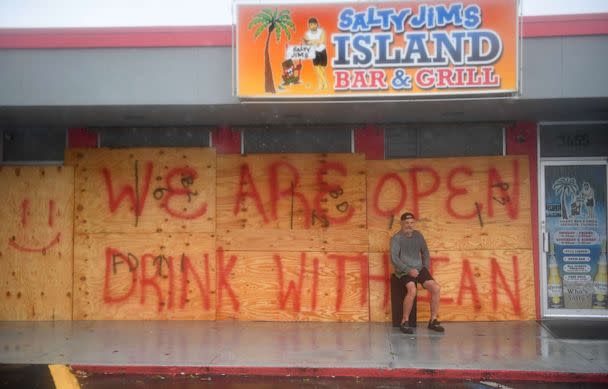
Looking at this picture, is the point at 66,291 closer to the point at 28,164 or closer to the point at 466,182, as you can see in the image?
the point at 28,164

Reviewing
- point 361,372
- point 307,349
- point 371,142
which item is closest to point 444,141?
point 371,142

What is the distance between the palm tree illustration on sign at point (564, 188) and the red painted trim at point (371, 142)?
2.64 metres

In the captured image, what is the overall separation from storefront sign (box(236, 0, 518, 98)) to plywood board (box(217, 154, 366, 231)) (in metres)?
1.79

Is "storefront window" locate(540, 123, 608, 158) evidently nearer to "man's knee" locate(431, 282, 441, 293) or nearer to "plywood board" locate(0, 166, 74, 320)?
"man's knee" locate(431, 282, 441, 293)

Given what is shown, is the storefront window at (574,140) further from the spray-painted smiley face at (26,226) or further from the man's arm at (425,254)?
the spray-painted smiley face at (26,226)

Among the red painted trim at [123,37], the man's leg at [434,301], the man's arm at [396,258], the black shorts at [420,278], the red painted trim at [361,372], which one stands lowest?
the red painted trim at [361,372]

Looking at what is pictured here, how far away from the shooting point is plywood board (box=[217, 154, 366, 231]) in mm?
9234

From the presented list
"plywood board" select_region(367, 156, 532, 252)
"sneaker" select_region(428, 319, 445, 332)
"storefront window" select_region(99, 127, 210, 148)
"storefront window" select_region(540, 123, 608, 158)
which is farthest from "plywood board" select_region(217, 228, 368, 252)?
"storefront window" select_region(540, 123, 608, 158)

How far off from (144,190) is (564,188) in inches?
249

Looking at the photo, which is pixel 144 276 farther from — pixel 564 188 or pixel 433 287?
pixel 564 188

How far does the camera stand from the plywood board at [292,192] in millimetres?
9234

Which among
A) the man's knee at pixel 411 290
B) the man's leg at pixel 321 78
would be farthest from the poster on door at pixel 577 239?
the man's leg at pixel 321 78

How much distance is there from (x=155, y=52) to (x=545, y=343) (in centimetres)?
621

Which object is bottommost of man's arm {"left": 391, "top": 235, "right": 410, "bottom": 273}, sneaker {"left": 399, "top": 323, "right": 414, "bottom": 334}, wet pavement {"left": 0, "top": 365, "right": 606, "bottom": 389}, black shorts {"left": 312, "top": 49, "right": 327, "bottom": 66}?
wet pavement {"left": 0, "top": 365, "right": 606, "bottom": 389}
